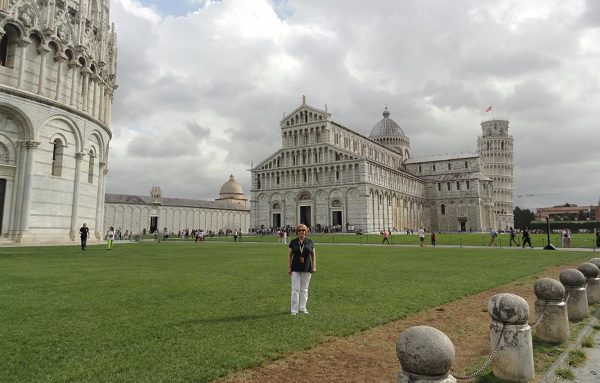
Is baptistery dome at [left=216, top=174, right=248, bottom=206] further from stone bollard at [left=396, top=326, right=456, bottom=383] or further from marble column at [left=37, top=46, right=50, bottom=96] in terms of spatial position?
stone bollard at [left=396, top=326, right=456, bottom=383]

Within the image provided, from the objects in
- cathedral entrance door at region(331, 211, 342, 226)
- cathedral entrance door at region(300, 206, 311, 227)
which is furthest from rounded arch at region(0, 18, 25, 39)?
Answer: cathedral entrance door at region(300, 206, 311, 227)

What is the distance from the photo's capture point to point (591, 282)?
9.80 m

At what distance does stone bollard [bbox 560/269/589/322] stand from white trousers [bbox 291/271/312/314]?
5.28m

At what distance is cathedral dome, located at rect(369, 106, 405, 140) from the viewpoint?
10594cm

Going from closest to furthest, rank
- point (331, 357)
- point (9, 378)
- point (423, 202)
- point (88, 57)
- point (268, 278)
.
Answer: point (9, 378) < point (331, 357) < point (268, 278) < point (88, 57) < point (423, 202)

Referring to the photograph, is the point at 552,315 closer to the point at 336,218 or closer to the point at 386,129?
the point at 336,218

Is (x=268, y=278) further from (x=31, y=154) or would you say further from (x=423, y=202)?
(x=423, y=202)

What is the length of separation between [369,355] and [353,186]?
64.5 meters

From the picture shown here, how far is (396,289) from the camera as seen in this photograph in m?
11.0

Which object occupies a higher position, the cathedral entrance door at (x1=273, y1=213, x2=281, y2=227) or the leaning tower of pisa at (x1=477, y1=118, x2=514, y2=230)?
the leaning tower of pisa at (x1=477, y1=118, x2=514, y2=230)

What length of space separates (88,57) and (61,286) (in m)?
26.9

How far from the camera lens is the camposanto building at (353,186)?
70.9 meters

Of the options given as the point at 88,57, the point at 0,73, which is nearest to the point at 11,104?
the point at 0,73

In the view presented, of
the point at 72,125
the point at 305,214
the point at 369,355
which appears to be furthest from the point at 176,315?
the point at 305,214
